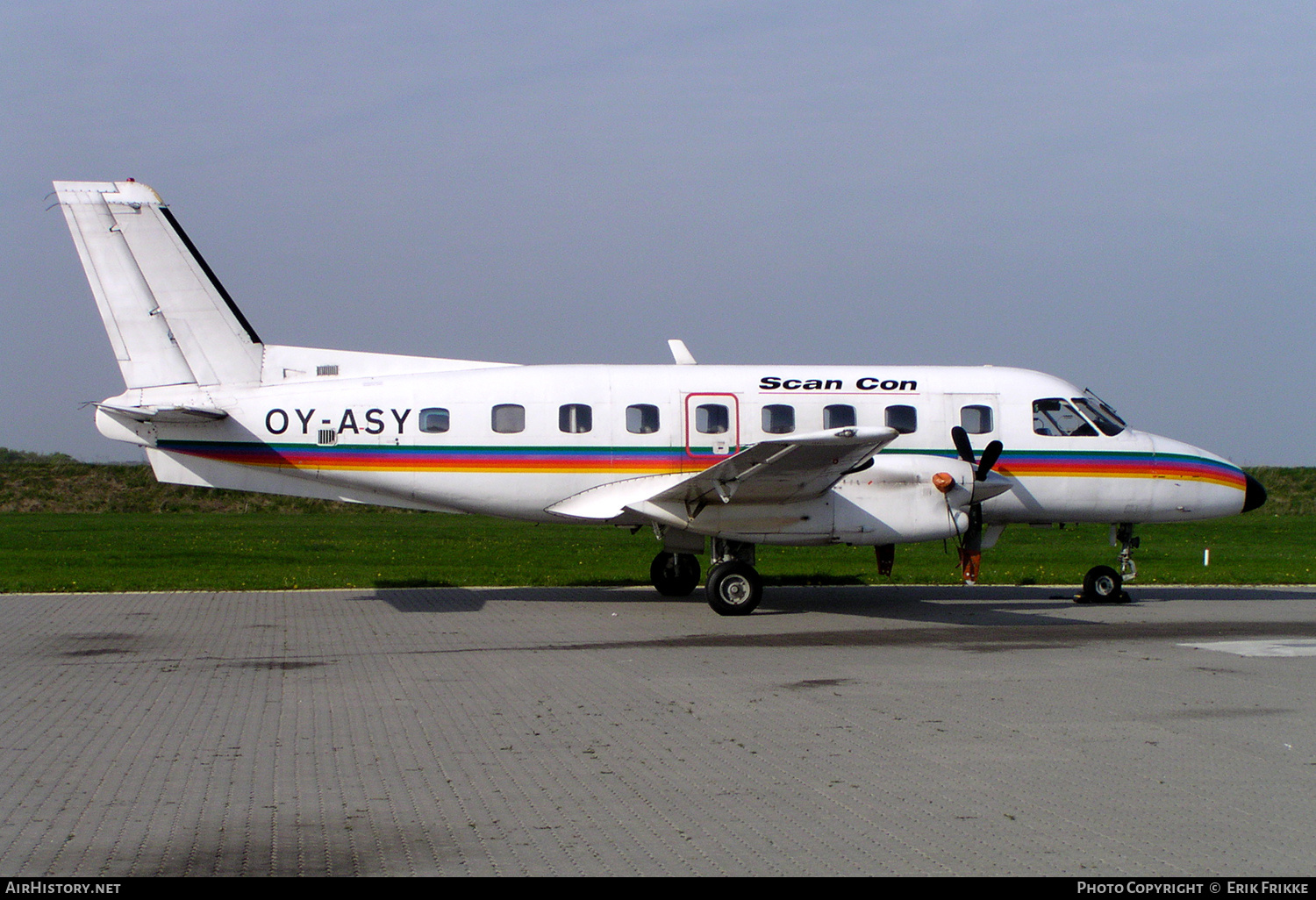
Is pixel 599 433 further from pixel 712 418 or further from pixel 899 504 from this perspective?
pixel 899 504

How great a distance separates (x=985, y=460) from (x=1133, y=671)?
5.17 m

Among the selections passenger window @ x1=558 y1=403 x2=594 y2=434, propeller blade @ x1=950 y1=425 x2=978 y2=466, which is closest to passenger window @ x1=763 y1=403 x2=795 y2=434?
propeller blade @ x1=950 y1=425 x2=978 y2=466

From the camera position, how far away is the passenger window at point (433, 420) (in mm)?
15750

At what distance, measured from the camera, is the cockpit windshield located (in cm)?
1706

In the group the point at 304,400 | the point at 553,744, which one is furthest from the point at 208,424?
the point at 553,744

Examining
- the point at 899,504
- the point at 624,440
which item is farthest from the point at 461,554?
the point at 899,504

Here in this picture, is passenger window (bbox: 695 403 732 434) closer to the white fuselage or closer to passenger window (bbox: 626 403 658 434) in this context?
the white fuselage

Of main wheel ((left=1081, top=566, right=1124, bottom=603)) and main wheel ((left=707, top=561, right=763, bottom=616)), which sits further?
main wheel ((left=1081, top=566, right=1124, bottom=603))

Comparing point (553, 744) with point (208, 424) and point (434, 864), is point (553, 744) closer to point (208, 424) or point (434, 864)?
point (434, 864)

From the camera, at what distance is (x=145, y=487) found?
50.2 meters

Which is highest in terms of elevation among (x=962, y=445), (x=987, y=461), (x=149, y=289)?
(x=149, y=289)

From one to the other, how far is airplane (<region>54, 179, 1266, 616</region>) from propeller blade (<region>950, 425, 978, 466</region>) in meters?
0.03

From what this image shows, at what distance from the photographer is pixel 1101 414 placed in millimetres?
17156

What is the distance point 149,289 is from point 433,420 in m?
4.20
